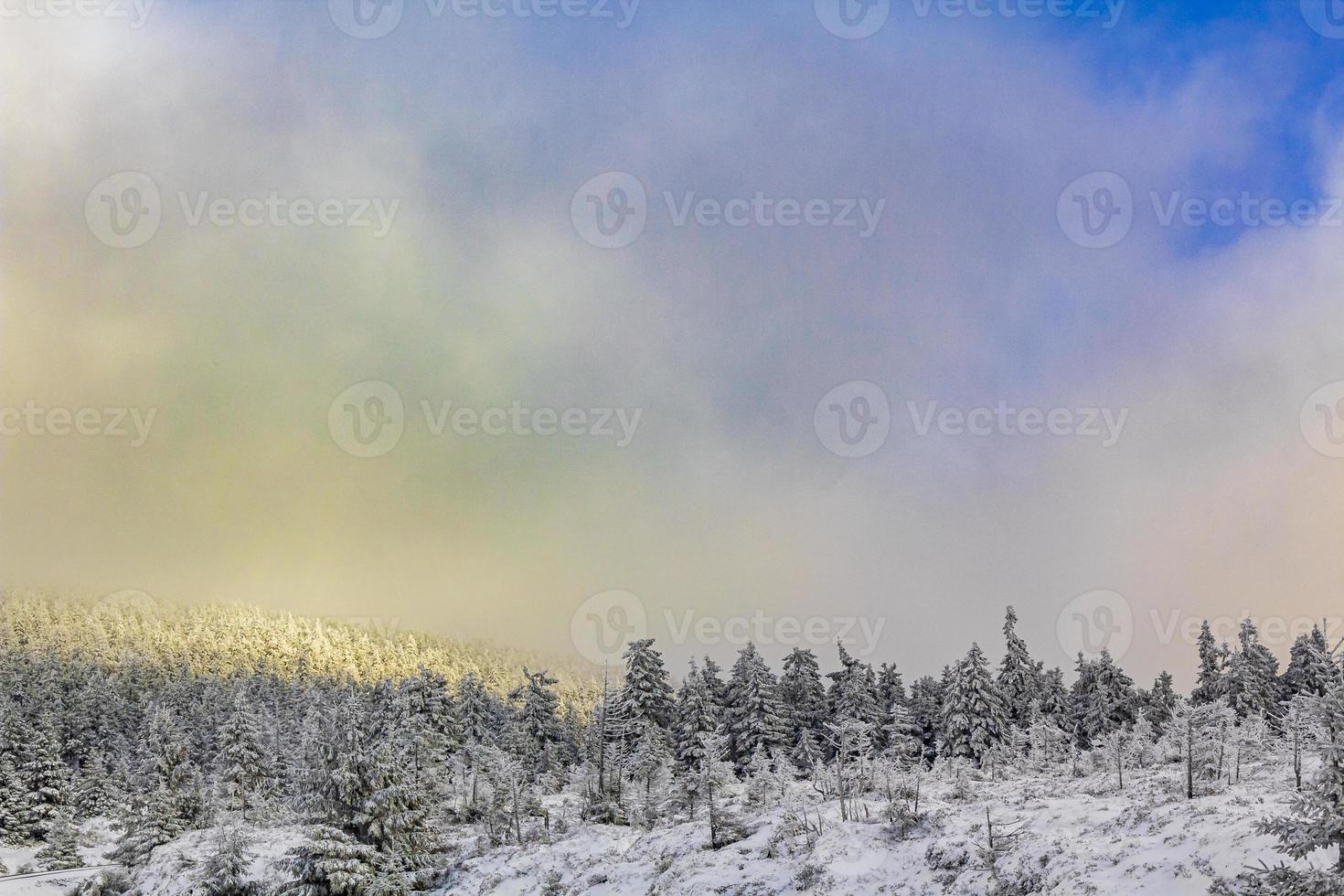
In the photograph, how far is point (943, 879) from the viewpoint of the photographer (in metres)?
28.1

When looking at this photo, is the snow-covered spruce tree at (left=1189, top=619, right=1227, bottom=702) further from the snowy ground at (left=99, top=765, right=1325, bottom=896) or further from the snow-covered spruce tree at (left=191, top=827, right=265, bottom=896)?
the snow-covered spruce tree at (left=191, top=827, right=265, bottom=896)

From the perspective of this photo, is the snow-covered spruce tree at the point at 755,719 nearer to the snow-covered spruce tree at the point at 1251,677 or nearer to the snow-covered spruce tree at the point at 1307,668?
the snow-covered spruce tree at the point at 1251,677

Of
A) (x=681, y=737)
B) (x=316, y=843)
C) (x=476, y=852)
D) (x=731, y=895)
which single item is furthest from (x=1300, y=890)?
(x=681, y=737)

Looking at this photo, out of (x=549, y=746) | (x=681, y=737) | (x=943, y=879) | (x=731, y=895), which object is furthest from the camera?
(x=549, y=746)

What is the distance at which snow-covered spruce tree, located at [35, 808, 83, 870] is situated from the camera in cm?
5656

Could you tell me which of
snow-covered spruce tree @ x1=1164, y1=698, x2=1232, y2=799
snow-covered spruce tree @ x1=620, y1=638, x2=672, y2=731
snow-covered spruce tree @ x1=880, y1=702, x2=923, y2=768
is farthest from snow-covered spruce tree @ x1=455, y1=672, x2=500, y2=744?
snow-covered spruce tree @ x1=1164, y1=698, x2=1232, y2=799

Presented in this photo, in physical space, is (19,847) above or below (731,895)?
below

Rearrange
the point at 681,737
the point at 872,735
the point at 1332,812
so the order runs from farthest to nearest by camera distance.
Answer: the point at 872,735, the point at 681,737, the point at 1332,812

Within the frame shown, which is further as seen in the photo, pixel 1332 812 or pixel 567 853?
pixel 567 853

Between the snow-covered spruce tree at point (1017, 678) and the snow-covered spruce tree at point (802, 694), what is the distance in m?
17.2

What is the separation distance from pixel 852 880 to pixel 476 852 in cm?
2359

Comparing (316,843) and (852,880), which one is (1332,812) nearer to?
(852,880)

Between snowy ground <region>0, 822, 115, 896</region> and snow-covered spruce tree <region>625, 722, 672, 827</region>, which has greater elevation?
snow-covered spruce tree <region>625, 722, 672, 827</region>

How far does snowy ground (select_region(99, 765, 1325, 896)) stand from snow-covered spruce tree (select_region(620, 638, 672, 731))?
1549cm
